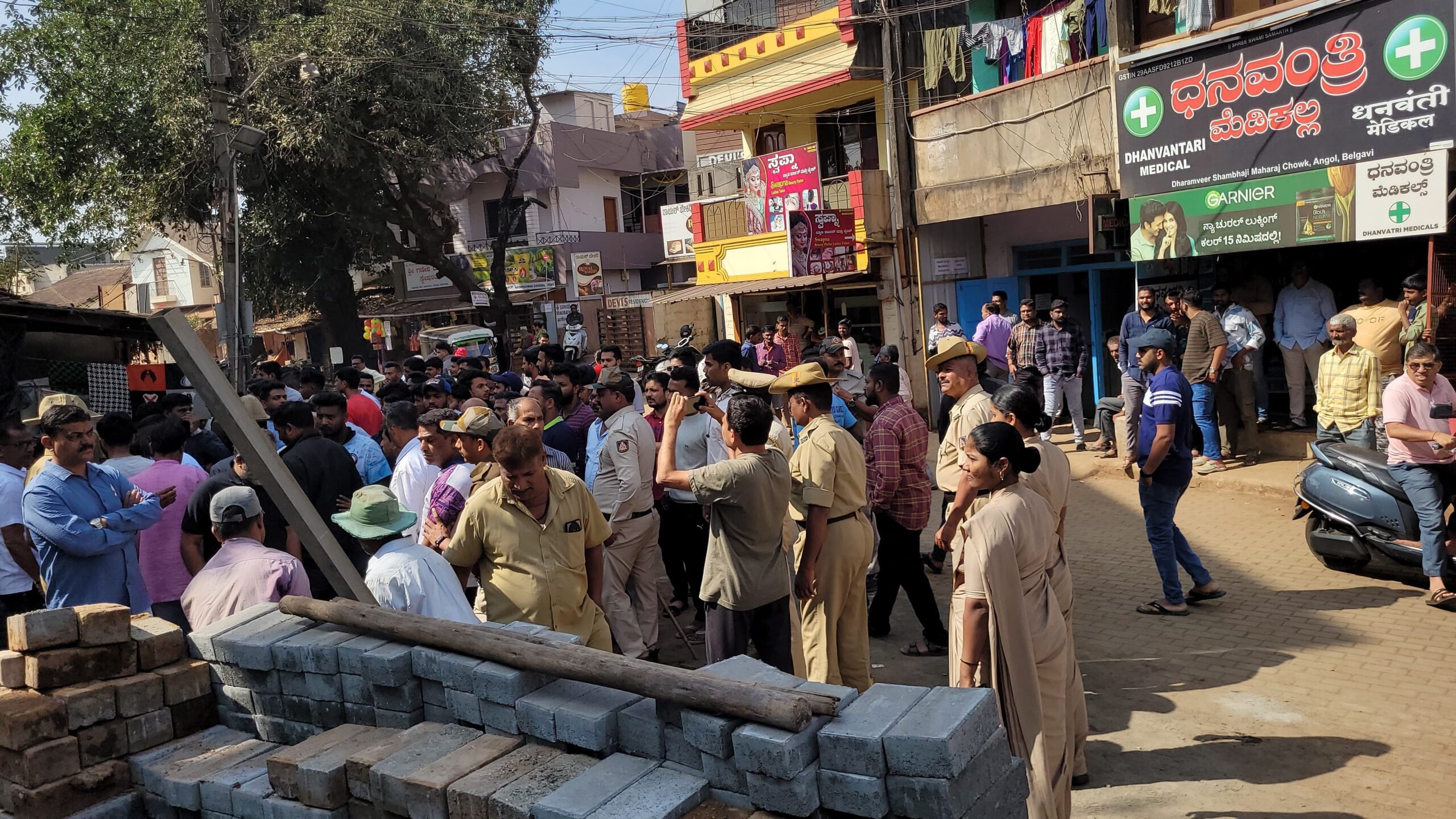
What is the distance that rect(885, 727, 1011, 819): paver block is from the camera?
8.20ft

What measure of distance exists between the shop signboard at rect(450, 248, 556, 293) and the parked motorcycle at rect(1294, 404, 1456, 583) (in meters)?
25.3

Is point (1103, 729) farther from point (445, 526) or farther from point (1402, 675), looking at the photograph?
point (445, 526)

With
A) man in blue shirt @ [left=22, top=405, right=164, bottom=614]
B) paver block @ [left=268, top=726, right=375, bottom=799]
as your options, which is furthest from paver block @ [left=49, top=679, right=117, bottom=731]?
man in blue shirt @ [left=22, top=405, right=164, bottom=614]

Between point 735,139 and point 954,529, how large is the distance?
2094cm

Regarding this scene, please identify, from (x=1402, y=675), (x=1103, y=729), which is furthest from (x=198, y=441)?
(x=1402, y=675)

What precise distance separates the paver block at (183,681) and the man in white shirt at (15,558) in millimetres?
2037

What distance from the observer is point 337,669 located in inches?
142

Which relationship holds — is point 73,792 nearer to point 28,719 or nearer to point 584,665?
point 28,719

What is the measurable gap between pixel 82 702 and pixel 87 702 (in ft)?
0.05

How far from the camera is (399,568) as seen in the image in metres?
3.97

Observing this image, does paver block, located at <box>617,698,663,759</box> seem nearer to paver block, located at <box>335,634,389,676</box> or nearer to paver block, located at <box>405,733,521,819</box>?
paver block, located at <box>405,733,521,819</box>

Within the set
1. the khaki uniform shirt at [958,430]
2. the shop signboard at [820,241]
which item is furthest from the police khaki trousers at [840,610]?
the shop signboard at [820,241]

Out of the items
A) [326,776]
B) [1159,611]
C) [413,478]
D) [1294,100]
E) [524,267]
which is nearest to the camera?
[326,776]

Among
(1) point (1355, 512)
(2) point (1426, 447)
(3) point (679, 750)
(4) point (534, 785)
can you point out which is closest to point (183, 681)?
(4) point (534, 785)
